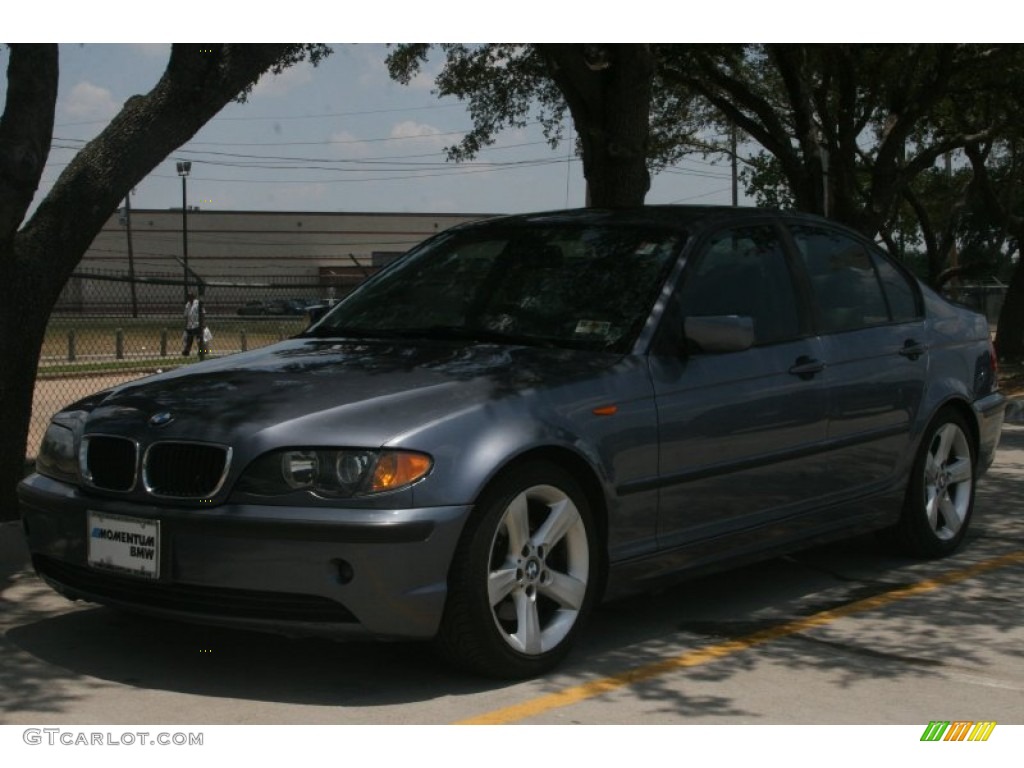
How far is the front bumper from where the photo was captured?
4.66 metres

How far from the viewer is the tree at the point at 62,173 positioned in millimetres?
7418

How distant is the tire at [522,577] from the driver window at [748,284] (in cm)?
119

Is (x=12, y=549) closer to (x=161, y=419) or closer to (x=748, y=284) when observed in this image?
(x=161, y=419)

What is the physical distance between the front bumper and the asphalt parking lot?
0.95ft

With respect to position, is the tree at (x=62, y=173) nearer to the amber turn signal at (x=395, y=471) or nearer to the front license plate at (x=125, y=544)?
the front license plate at (x=125, y=544)

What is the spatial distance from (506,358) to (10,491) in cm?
344

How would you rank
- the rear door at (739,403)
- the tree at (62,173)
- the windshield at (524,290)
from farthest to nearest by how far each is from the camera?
the tree at (62,173)
the windshield at (524,290)
the rear door at (739,403)

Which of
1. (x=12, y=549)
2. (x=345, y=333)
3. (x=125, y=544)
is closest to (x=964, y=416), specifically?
(x=345, y=333)

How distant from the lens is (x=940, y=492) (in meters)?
7.38

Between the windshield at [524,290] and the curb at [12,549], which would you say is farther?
the curb at [12,549]

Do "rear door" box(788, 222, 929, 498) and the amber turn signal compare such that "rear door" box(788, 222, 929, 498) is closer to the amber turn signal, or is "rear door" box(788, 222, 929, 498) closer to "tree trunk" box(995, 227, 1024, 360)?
the amber turn signal

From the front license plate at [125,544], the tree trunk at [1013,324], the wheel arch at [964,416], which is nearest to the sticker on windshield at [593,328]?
the front license plate at [125,544]

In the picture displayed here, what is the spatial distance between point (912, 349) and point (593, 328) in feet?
6.82

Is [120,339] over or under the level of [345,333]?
under
